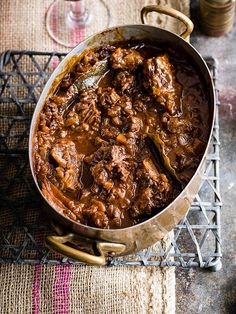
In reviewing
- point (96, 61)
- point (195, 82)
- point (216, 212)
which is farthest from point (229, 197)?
point (96, 61)

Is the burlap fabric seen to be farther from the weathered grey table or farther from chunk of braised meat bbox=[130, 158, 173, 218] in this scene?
chunk of braised meat bbox=[130, 158, 173, 218]

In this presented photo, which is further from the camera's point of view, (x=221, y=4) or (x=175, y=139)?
(x=221, y=4)

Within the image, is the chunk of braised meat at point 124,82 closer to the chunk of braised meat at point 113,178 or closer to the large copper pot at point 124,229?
the large copper pot at point 124,229

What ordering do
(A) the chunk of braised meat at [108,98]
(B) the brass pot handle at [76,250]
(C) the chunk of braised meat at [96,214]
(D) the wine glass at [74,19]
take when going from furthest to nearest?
(D) the wine glass at [74,19] < (A) the chunk of braised meat at [108,98] < (C) the chunk of braised meat at [96,214] < (B) the brass pot handle at [76,250]

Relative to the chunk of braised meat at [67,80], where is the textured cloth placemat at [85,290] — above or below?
below

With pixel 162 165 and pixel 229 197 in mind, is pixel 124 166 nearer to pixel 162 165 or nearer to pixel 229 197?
pixel 162 165

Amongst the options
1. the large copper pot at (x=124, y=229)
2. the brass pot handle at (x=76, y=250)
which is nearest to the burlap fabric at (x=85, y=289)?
the large copper pot at (x=124, y=229)
